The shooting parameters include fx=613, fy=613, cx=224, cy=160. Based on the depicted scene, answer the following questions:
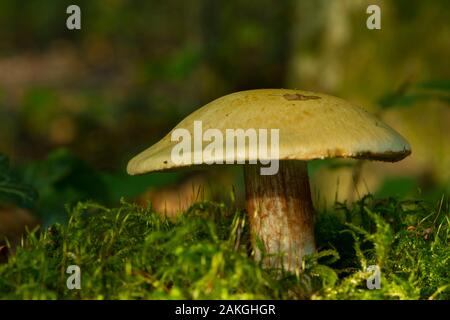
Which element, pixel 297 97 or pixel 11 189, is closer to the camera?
pixel 297 97

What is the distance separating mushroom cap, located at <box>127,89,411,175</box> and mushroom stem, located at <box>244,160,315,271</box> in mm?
198

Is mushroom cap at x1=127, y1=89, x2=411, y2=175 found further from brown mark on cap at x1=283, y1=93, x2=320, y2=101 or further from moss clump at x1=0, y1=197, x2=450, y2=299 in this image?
moss clump at x1=0, y1=197, x2=450, y2=299

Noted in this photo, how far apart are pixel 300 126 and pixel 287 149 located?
126mm

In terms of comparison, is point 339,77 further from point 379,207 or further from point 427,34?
point 379,207

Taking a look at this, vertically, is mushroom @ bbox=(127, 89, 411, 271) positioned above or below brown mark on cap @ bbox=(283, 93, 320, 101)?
below

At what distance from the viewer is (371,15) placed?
4.00 metres

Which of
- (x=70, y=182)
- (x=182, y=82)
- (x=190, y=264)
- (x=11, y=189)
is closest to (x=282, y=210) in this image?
(x=190, y=264)

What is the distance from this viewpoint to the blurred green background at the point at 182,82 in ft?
9.71

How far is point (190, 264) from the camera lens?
131 cm

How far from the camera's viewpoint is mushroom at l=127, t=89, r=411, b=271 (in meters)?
1.36

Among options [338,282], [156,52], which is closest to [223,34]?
[156,52]

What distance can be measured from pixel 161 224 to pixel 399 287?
70 cm

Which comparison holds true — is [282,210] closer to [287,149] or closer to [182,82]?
[287,149]

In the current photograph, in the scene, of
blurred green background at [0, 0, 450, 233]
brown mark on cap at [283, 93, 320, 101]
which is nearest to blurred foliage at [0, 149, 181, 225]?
blurred green background at [0, 0, 450, 233]
